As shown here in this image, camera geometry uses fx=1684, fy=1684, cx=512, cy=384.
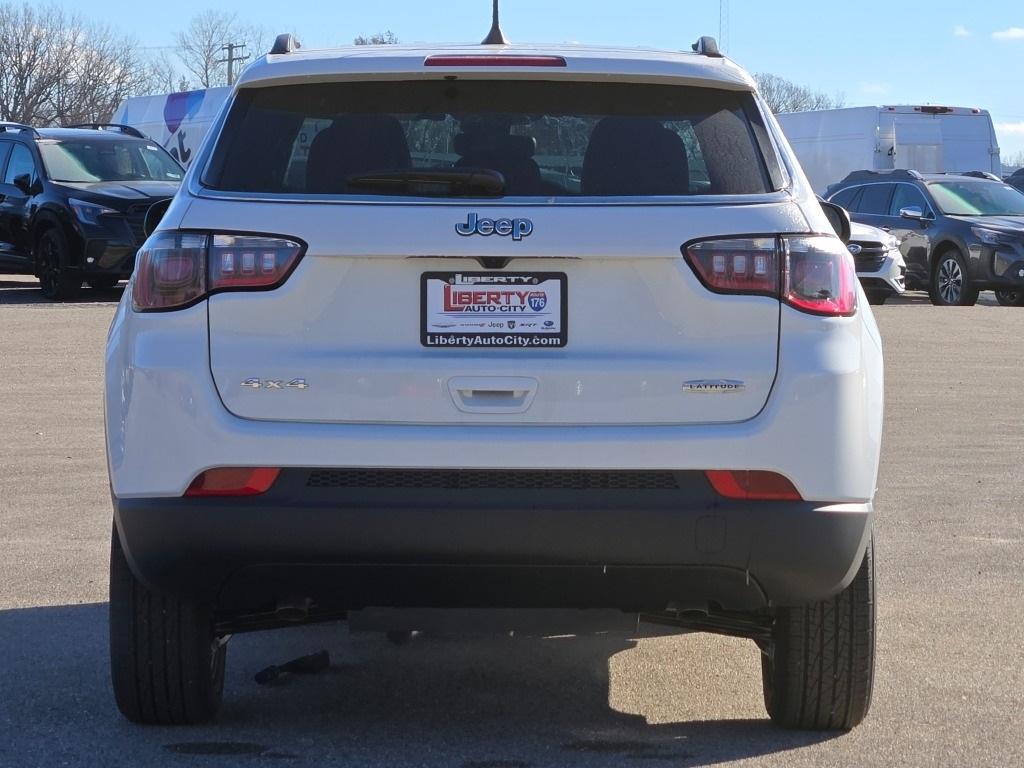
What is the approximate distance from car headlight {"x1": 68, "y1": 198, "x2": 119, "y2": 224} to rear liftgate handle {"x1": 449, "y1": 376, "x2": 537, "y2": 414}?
1549 centimetres

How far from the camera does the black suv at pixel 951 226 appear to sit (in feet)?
68.9

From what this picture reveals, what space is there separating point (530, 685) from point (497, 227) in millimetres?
1692

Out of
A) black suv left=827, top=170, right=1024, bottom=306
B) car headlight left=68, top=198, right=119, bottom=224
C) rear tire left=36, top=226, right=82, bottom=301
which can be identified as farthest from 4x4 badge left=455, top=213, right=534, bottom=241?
black suv left=827, top=170, right=1024, bottom=306

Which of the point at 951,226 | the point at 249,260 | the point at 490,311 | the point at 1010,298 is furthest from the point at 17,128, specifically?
the point at 490,311

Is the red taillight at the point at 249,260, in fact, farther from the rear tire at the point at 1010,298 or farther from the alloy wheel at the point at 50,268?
the rear tire at the point at 1010,298

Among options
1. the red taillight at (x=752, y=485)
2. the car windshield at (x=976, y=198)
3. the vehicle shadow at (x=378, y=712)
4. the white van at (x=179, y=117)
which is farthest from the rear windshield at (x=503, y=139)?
the white van at (x=179, y=117)

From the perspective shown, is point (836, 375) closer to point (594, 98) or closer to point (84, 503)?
point (594, 98)

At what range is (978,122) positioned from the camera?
28.8 metres

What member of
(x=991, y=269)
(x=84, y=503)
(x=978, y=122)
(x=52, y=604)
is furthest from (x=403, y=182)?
(x=978, y=122)

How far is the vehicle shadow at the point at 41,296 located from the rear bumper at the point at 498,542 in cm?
1568

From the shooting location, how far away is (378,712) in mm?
4676

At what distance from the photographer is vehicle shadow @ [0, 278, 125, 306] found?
19.4m

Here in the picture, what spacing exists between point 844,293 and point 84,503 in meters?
4.76

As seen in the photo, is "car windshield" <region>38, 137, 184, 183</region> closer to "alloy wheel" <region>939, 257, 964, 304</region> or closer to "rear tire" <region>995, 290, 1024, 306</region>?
"alloy wheel" <region>939, 257, 964, 304</region>
